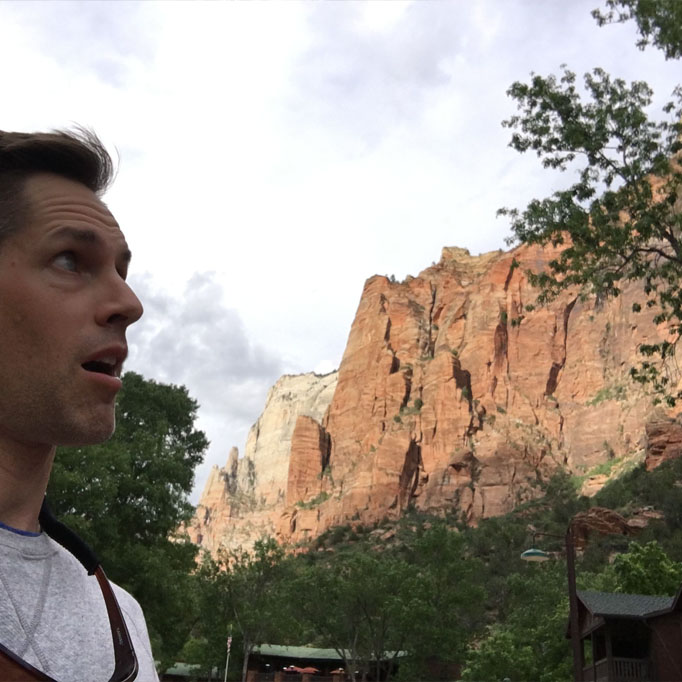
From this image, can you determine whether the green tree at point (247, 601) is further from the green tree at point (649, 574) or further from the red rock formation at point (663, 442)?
the red rock formation at point (663, 442)

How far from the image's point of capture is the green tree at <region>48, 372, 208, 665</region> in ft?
61.6

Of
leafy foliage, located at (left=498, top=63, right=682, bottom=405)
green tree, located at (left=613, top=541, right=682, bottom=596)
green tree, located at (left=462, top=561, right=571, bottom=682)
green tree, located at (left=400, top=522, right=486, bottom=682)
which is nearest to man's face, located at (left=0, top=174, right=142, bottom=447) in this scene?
leafy foliage, located at (left=498, top=63, right=682, bottom=405)

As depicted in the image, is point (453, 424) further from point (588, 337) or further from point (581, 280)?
point (581, 280)

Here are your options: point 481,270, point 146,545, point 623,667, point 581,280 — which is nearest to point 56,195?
point 581,280

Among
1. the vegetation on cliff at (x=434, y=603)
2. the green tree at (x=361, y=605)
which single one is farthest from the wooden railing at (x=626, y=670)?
the green tree at (x=361, y=605)

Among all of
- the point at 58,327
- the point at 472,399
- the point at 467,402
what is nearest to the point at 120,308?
the point at 58,327

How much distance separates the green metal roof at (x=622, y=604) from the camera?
22.2m

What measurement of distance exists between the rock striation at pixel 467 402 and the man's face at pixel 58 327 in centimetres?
8105

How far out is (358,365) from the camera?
391 feet

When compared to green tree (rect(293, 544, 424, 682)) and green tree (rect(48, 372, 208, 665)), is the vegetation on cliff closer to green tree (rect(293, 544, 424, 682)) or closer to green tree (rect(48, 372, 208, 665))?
green tree (rect(293, 544, 424, 682))

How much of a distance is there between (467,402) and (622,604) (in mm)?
79506

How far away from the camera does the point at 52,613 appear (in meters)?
1.20

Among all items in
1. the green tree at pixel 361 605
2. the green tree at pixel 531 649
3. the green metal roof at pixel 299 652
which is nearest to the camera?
the green tree at pixel 531 649

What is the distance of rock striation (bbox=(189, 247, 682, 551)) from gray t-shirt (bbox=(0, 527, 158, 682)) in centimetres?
8097
